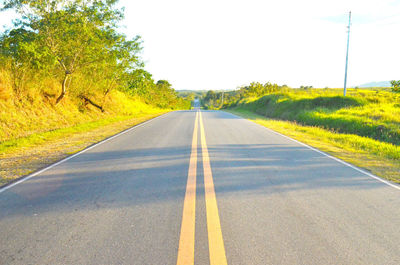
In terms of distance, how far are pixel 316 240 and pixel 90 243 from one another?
7.90 ft

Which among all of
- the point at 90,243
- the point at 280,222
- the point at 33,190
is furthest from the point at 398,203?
the point at 33,190

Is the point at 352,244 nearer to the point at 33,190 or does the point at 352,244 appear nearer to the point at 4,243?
the point at 4,243

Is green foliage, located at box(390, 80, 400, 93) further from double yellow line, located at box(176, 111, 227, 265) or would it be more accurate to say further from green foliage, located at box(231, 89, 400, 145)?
double yellow line, located at box(176, 111, 227, 265)

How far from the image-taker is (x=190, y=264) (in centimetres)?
254

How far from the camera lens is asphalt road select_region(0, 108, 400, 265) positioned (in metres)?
2.73

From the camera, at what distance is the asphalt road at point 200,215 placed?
8.96 feet

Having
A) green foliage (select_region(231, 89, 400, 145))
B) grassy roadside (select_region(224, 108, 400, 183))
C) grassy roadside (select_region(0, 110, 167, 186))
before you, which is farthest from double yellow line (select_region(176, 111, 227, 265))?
green foliage (select_region(231, 89, 400, 145))

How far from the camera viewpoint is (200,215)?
139 inches

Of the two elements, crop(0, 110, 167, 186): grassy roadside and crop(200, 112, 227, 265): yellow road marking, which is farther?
crop(0, 110, 167, 186): grassy roadside

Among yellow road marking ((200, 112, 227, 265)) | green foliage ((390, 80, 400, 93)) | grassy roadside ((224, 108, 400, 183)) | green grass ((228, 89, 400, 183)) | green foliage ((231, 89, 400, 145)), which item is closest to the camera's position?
yellow road marking ((200, 112, 227, 265))

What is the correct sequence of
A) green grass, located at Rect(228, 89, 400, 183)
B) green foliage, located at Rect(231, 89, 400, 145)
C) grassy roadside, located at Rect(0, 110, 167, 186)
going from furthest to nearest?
green foliage, located at Rect(231, 89, 400, 145) → green grass, located at Rect(228, 89, 400, 183) → grassy roadside, located at Rect(0, 110, 167, 186)

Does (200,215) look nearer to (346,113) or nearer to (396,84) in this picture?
(396,84)

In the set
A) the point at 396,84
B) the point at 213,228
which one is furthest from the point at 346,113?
the point at 213,228

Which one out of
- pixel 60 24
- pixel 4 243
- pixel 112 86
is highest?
pixel 60 24
